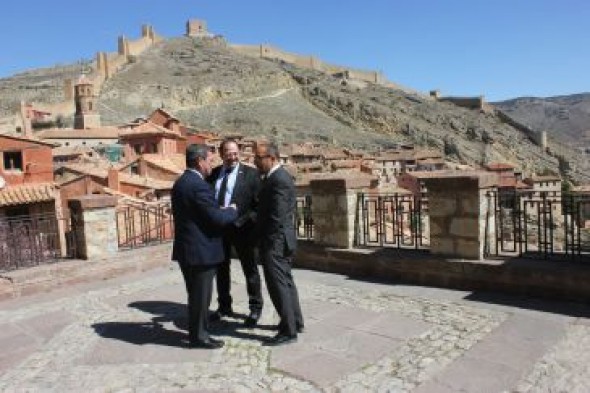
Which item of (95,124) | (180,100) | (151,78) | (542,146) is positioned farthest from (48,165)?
(542,146)

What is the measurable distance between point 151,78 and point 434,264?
89.9 metres

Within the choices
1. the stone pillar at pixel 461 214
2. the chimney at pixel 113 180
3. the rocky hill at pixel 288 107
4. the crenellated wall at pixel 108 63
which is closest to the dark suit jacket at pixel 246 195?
the stone pillar at pixel 461 214

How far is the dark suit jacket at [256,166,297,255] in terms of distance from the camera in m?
5.58

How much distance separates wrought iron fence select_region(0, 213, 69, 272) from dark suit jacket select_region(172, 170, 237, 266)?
188 inches

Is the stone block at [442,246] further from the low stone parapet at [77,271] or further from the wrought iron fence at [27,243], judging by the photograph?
the wrought iron fence at [27,243]

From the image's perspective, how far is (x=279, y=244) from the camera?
5617 millimetres

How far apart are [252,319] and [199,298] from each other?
0.88 meters

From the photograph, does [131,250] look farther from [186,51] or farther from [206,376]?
[186,51]

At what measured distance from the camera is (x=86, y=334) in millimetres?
6246

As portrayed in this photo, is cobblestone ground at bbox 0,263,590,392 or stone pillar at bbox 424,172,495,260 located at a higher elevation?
stone pillar at bbox 424,172,495,260

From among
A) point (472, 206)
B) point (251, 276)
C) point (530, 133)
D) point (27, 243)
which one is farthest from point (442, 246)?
point (530, 133)

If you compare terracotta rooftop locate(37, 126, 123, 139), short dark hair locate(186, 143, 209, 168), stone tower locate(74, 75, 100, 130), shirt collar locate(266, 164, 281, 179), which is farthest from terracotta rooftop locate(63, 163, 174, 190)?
stone tower locate(74, 75, 100, 130)

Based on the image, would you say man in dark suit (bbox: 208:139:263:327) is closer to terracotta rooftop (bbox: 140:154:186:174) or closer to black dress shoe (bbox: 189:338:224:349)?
black dress shoe (bbox: 189:338:224:349)

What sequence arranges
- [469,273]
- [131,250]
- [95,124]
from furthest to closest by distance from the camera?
[95,124] < [131,250] < [469,273]
